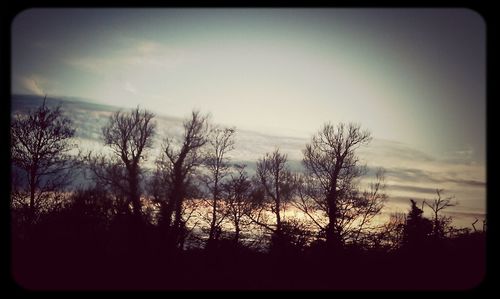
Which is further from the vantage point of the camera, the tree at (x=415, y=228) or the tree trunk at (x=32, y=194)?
the tree at (x=415, y=228)

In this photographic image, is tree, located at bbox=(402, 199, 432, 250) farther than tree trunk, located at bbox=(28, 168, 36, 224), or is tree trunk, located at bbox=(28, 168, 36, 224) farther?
tree, located at bbox=(402, 199, 432, 250)

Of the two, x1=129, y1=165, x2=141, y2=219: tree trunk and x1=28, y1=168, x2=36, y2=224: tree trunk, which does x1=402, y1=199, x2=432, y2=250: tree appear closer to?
x1=129, y1=165, x2=141, y2=219: tree trunk

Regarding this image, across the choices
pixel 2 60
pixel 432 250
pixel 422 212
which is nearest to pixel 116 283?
pixel 2 60

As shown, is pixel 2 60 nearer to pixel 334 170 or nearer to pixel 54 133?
pixel 54 133

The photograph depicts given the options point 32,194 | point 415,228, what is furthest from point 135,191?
point 415,228

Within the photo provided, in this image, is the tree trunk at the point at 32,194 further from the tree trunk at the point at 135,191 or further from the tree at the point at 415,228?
the tree at the point at 415,228

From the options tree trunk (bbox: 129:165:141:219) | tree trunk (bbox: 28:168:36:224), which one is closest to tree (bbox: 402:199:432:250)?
tree trunk (bbox: 129:165:141:219)

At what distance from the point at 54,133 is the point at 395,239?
2107cm

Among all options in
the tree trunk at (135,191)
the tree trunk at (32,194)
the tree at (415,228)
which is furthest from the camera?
the tree at (415,228)

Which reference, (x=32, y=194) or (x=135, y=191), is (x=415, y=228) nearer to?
(x=135, y=191)

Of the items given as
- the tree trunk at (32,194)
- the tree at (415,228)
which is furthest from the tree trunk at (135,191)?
the tree at (415,228)

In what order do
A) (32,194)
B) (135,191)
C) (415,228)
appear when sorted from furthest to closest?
(415,228) < (135,191) < (32,194)

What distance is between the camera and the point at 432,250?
46.3 feet

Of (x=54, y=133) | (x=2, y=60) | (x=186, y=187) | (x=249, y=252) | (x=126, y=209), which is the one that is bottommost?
(x=249, y=252)
